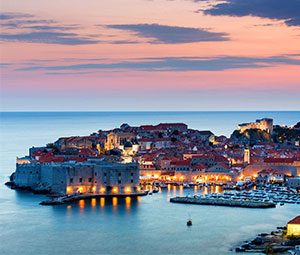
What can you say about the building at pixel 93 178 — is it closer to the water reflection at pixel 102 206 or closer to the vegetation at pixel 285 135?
the water reflection at pixel 102 206

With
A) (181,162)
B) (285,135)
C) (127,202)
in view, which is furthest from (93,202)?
(285,135)

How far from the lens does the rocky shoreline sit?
13.5 m

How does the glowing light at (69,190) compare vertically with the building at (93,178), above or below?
below

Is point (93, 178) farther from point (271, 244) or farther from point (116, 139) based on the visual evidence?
point (116, 139)

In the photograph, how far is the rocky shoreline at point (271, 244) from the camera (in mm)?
13500

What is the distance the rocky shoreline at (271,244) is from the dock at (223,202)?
4.22 metres

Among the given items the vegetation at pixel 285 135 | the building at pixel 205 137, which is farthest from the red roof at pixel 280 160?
the building at pixel 205 137

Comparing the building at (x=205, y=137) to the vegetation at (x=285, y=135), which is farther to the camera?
the building at (x=205, y=137)

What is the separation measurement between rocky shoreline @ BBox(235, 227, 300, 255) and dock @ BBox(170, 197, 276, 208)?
4.22 m

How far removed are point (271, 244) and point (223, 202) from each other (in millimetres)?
5825

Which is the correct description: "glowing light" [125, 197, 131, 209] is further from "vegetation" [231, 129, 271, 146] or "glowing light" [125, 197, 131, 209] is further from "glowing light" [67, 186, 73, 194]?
"vegetation" [231, 129, 271, 146]

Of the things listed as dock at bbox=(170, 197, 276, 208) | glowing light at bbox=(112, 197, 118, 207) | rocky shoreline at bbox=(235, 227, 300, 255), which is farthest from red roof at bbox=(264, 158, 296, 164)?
rocky shoreline at bbox=(235, 227, 300, 255)

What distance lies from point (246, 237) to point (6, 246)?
4794mm

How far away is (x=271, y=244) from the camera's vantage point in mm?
14000
